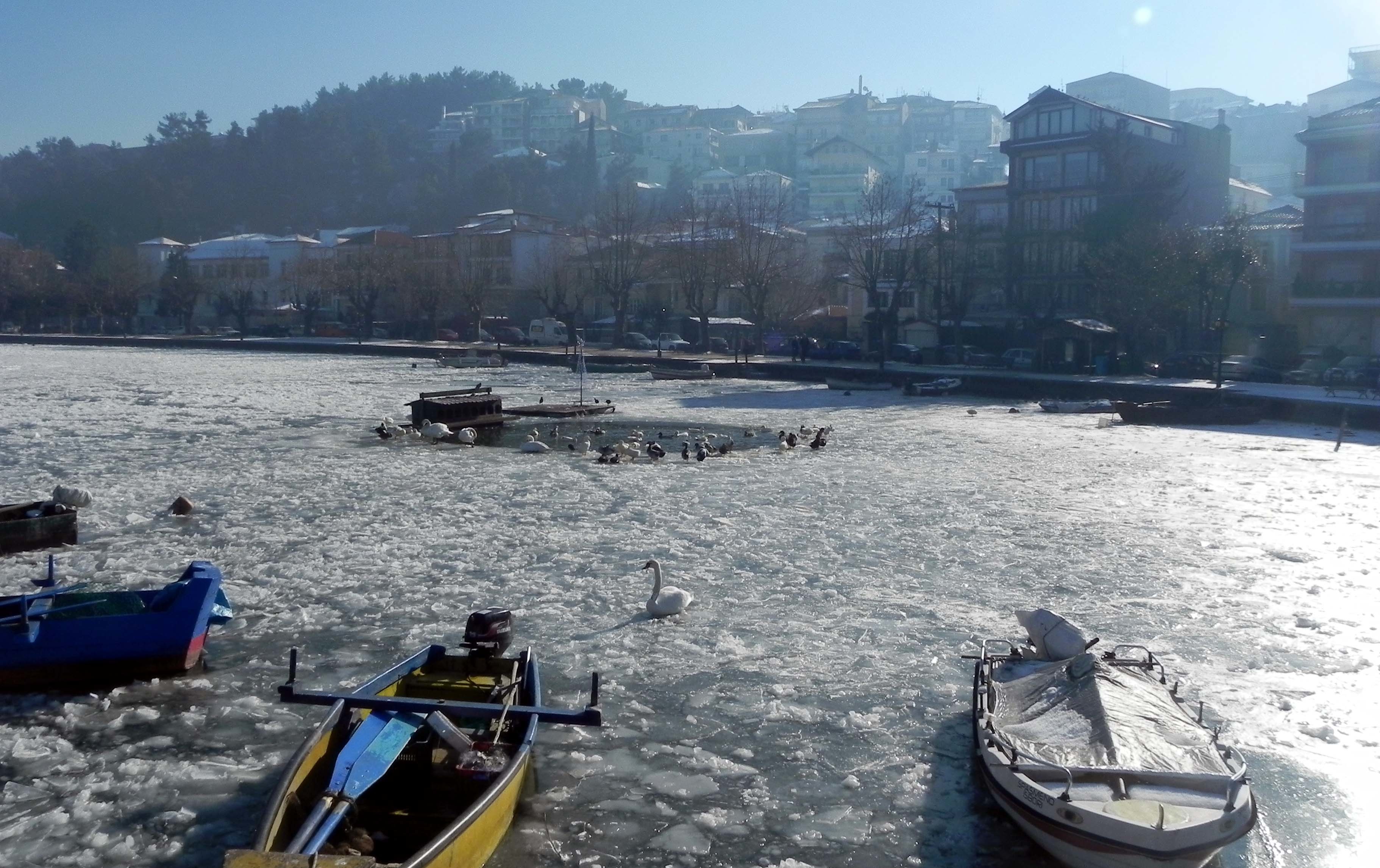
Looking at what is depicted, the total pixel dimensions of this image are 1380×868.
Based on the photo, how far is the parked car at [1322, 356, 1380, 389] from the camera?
34469 millimetres

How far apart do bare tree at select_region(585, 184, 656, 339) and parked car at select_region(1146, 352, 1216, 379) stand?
1153 inches

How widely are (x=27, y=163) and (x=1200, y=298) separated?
136040 millimetres

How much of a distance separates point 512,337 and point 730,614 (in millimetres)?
56429

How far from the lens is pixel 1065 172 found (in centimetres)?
5206

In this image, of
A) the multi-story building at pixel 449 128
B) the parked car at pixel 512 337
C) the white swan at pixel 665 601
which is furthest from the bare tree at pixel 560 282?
the multi-story building at pixel 449 128

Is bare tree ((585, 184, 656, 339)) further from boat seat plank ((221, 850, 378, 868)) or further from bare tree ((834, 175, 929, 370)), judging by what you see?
boat seat plank ((221, 850, 378, 868))

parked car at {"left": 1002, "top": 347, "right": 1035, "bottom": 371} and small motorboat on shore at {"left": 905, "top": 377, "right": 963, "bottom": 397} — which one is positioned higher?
parked car at {"left": 1002, "top": 347, "right": 1035, "bottom": 371}

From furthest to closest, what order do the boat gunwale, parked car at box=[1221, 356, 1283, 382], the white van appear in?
the white van < parked car at box=[1221, 356, 1283, 382] < the boat gunwale

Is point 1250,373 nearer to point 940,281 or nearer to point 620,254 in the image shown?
point 940,281

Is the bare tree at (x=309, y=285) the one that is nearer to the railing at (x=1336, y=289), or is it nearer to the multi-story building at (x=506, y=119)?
the railing at (x=1336, y=289)

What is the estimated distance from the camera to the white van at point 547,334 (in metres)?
65.9

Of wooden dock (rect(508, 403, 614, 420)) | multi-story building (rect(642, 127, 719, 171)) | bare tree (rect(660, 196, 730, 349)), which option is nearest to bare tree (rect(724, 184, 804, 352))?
bare tree (rect(660, 196, 730, 349))

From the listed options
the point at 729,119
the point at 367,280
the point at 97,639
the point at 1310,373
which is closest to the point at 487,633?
the point at 97,639

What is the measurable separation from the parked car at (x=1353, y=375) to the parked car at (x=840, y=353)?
18.6m
